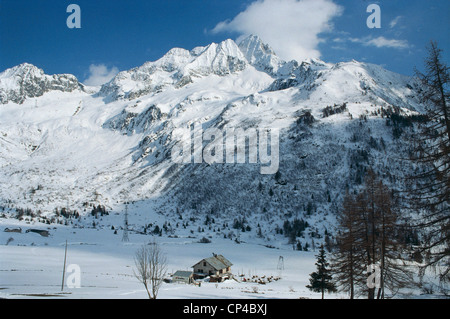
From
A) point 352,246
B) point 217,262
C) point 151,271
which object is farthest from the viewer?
point 217,262

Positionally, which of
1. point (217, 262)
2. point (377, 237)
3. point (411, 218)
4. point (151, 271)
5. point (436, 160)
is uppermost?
point (436, 160)

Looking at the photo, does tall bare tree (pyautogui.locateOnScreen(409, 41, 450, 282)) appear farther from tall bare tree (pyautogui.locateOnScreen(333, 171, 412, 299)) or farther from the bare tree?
the bare tree

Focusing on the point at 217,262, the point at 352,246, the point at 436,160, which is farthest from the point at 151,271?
the point at 436,160

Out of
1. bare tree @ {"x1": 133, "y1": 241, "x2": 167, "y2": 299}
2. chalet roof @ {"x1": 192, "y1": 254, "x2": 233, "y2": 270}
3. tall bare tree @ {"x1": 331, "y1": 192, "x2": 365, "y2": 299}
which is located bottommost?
chalet roof @ {"x1": 192, "y1": 254, "x2": 233, "y2": 270}

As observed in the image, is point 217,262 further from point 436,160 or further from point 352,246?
point 436,160

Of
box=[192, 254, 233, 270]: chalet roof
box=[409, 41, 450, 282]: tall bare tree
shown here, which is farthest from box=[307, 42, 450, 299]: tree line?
box=[192, 254, 233, 270]: chalet roof

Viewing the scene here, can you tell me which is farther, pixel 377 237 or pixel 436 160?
pixel 377 237

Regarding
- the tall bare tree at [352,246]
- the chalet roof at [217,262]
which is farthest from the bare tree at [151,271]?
the chalet roof at [217,262]

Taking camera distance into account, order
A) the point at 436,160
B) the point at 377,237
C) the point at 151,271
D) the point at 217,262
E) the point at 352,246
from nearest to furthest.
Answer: the point at 436,160 < the point at 377,237 < the point at 352,246 < the point at 151,271 < the point at 217,262

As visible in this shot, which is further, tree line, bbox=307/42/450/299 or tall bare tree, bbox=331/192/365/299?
tall bare tree, bbox=331/192/365/299

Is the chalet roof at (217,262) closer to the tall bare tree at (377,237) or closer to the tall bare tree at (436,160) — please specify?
the tall bare tree at (377,237)

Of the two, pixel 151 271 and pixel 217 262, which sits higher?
pixel 151 271

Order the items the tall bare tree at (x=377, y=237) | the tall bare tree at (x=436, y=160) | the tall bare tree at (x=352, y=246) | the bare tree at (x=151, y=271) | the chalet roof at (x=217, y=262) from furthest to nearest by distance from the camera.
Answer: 1. the chalet roof at (x=217, y=262)
2. the bare tree at (x=151, y=271)
3. the tall bare tree at (x=352, y=246)
4. the tall bare tree at (x=377, y=237)
5. the tall bare tree at (x=436, y=160)
